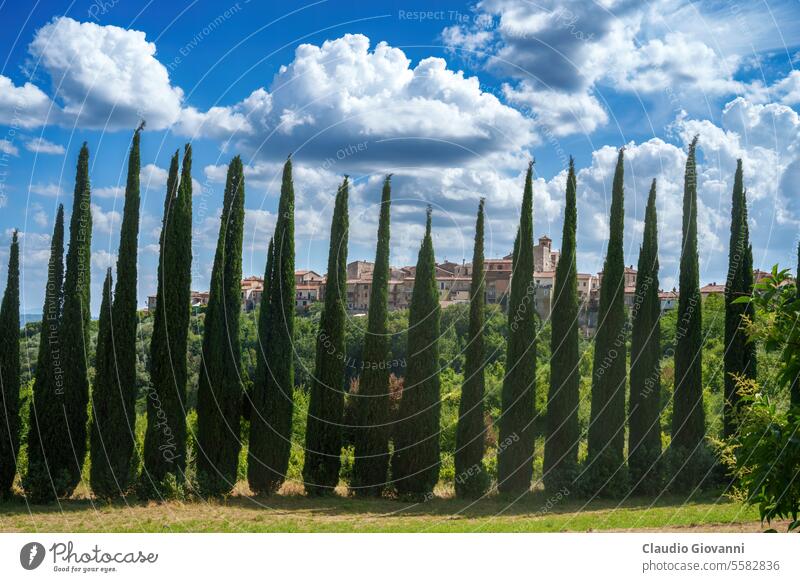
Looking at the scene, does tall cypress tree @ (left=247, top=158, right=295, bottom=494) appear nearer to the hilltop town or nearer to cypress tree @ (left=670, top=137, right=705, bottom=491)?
the hilltop town

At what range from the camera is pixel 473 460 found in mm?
17219

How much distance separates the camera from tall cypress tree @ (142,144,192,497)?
15.1m

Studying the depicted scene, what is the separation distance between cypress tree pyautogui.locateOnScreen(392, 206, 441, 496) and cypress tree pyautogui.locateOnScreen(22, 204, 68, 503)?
7.30 meters

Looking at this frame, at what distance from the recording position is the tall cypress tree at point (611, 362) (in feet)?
55.8

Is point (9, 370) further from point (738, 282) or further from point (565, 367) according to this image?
point (738, 282)

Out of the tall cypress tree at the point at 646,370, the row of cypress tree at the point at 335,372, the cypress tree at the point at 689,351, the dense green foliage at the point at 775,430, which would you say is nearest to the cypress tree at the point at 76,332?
the row of cypress tree at the point at 335,372

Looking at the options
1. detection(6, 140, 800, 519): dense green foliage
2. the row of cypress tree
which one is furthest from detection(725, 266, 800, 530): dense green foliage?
the row of cypress tree

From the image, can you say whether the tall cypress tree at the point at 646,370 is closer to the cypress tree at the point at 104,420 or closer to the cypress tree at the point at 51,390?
the cypress tree at the point at 104,420

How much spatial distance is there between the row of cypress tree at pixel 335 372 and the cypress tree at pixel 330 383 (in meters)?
0.04

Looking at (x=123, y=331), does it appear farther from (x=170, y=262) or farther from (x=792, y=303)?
(x=792, y=303)

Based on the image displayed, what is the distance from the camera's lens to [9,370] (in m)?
14.5

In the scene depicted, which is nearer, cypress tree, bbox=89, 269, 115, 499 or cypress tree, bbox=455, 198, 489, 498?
cypress tree, bbox=89, 269, 115, 499
